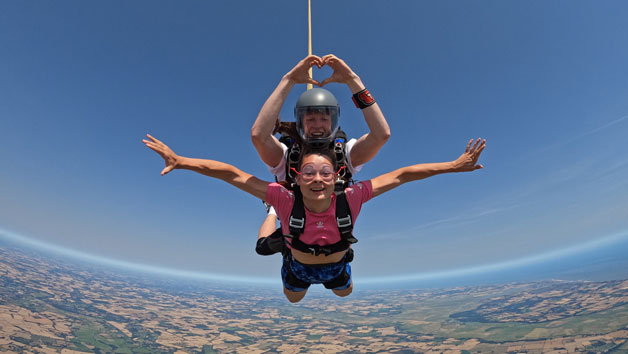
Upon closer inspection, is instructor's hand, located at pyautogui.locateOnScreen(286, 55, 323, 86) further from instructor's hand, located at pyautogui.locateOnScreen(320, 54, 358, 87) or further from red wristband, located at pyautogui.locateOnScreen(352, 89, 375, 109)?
red wristband, located at pyautogui.locateOnScreen(352, 89, 375, 109)

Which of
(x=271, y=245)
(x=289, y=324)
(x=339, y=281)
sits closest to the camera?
(x=271, y=245)

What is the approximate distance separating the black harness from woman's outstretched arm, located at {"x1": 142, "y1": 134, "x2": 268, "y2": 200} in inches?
15.0

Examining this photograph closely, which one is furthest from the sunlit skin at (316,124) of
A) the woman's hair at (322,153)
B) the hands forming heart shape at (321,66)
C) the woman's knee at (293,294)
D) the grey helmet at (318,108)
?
the woman's knee at (293,294)

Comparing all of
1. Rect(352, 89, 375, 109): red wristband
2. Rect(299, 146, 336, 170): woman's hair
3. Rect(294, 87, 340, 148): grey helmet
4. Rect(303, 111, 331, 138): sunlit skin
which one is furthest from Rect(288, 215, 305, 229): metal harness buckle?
Rect(352, 89, 375, 109): red wristband

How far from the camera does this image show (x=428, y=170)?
3.19 m

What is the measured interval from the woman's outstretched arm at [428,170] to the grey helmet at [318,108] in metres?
0.73

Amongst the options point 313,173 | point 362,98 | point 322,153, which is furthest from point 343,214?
point 362,98

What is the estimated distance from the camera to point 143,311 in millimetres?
92375

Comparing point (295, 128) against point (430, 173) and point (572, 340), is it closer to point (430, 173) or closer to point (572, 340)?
point (430, 173)

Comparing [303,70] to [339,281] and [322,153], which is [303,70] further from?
[339,281]

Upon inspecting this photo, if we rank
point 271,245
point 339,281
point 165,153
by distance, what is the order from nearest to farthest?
point 165,153, point 271,245, point 339,281

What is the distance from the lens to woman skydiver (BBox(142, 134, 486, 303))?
282cm

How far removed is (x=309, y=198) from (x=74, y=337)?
8597 centimetres

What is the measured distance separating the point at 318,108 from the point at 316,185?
0.91m
